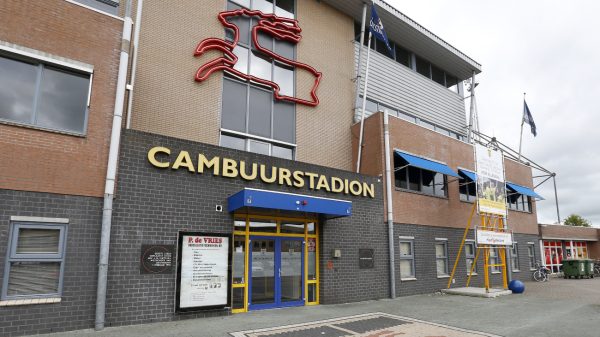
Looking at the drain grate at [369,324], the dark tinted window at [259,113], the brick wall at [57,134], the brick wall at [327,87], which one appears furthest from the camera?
the brick wall at [327,87]

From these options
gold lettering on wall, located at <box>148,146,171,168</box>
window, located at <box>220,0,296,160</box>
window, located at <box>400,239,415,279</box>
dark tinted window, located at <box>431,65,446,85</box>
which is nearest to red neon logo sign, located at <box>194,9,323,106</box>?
window, located at <box>220,0,296,160</box>

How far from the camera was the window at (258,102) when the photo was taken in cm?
1303

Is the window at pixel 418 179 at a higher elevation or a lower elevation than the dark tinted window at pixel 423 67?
lower

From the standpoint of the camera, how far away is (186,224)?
384 inches

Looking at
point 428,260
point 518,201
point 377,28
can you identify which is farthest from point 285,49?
point 518,201

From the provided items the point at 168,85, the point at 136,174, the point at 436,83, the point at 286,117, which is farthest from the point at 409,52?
the point at 136,174

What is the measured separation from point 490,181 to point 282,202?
31.5ft

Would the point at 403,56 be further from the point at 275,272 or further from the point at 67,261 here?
the point at 67,261

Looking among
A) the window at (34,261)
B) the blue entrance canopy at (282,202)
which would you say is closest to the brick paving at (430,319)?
the window at (34,261)

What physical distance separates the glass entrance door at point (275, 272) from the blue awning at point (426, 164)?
5570 mm

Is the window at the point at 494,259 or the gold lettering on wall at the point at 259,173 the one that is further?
the window at the point at 494,259

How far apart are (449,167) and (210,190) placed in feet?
37.4

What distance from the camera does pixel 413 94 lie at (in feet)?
62.7

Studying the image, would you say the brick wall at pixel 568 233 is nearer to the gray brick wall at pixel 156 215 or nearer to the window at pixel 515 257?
the window at pixel 515 257
